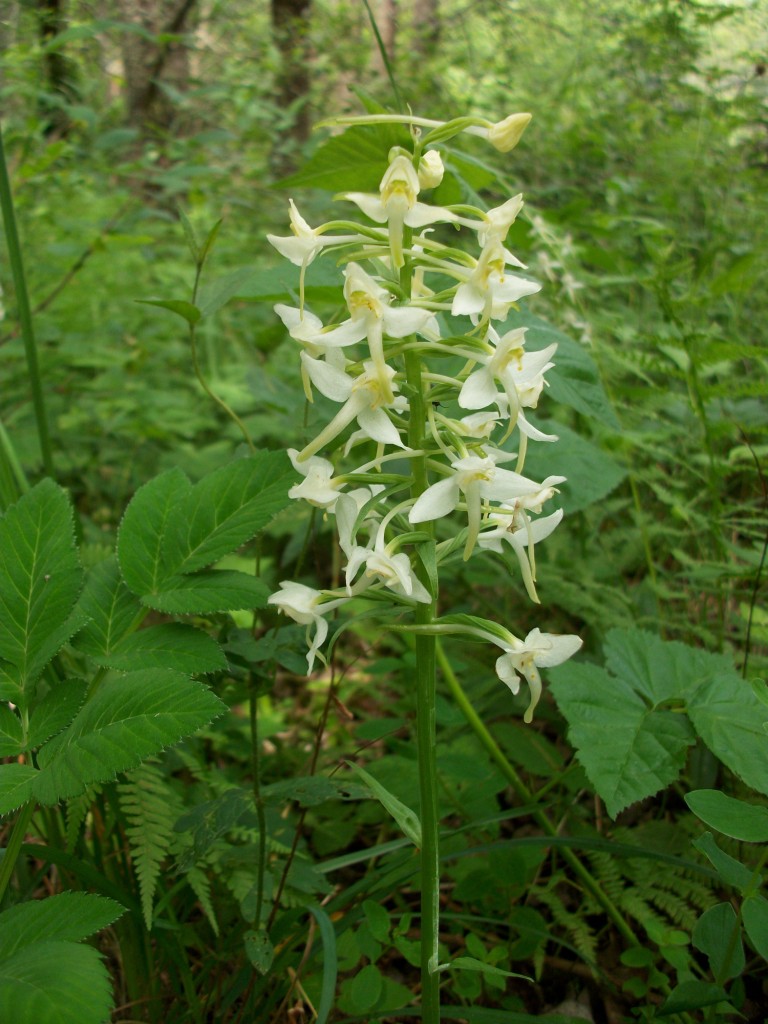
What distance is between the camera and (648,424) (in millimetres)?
2783

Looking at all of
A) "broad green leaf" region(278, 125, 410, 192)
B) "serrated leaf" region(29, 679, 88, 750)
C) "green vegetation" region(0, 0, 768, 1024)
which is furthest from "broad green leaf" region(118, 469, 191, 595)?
"broad green leaf" region(278, 125, 410, 192)

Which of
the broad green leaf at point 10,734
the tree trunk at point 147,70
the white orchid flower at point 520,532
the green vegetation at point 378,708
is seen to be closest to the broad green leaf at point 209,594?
the green vegetation at point 378,708

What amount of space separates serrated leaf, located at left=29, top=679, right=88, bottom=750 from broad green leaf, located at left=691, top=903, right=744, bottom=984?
97 cm

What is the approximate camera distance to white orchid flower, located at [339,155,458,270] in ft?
3.31

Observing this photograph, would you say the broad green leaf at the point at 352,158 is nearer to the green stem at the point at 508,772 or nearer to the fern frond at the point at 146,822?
the green stem at the point at 508,772

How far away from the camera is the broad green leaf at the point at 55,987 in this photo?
75cm

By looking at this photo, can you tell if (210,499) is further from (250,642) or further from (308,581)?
(308,581)

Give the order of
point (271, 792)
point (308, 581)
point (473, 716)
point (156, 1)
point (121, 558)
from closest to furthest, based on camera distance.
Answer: point (121, 558) → point (271, 792) → point (473, 716) → point (308, 581) → point (156, 1)

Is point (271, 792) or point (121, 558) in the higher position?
point (121, 558)

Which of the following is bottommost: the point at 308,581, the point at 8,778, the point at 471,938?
the point at 308,581

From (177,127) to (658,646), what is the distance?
646cm

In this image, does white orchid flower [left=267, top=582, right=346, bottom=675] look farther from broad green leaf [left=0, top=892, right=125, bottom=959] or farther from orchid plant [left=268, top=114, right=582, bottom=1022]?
broad green leaf [left=0, top=892, right=125, bottom=959]

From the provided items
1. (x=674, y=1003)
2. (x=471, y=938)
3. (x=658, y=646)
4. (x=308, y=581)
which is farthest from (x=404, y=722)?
(x=308, y=581)

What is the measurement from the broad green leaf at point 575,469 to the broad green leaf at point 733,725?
464mm
